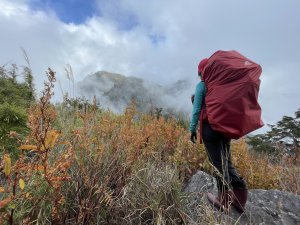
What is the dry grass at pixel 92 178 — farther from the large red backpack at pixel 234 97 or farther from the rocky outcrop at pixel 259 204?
the large red backpack at pixel 234 97

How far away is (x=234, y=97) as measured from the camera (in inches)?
141

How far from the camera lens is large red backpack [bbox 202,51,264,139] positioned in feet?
11.8

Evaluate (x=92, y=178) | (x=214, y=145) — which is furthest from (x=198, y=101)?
(x=92, y=178)

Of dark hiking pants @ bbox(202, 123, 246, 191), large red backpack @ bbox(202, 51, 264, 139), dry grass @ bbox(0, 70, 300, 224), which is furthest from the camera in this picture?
dark hiking pants @ bbox(202, 123, 246, 191)

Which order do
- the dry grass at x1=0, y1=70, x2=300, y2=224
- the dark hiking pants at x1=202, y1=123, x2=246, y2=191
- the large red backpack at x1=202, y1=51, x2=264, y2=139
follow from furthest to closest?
the dark hiking pants at x1=202, y1=123, x2=246, y2=191
the large red backpack at x1=202, y1=51, x2=264, y2=139
the dry grass at x1=0, y1=70, x2=300, y2=224

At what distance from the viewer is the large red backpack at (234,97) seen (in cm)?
360

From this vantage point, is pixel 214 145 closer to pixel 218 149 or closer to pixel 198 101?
pixel 218 149

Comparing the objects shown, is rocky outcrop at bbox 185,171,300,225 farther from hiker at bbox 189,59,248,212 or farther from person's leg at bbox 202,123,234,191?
person's leg at bbox 202,123,234,191

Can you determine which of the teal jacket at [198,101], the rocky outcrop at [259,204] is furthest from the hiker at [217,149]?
the rocky outcrop at [259,204]

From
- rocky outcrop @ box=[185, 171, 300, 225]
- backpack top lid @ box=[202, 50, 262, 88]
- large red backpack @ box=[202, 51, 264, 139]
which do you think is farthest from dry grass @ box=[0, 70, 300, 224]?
backpack top lid @ box=[202, 50, 262, 88]

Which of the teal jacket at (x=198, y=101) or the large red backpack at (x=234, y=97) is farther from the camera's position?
the teal jacket at (x=198, y=101)

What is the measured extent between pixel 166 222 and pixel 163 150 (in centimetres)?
202

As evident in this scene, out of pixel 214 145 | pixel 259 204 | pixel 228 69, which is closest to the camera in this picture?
pixel 228 69

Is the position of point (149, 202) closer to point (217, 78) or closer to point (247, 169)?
point (217, 78)
